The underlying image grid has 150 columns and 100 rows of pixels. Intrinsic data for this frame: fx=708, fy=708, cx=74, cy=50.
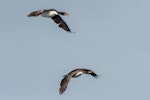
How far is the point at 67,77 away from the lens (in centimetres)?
11400

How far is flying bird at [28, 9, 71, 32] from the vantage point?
120481 millimetres

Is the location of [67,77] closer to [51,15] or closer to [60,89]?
[60,89]

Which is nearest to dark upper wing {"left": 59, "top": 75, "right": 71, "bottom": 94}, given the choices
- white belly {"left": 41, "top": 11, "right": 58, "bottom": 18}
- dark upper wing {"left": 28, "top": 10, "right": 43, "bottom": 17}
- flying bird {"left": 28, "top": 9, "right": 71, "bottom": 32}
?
dark upper wing {"left": 28, "top": 10, "right": 43, "bottom": 17}

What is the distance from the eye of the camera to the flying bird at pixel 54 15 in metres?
120

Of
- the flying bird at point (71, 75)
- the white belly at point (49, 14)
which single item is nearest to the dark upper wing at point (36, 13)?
the white belly at point (49, 14)

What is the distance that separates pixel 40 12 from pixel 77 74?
13.0m

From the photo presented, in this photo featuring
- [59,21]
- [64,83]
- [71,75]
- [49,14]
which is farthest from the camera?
[59,21]

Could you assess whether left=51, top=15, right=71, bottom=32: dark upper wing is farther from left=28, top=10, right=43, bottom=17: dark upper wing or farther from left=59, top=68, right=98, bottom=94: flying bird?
left=59, top=68, right=98, bottom=94: flying bird

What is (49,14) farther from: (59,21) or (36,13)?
(59,21)

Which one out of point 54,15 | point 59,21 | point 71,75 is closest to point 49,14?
point 54,15

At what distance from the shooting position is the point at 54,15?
127m

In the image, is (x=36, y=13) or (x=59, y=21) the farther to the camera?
(x=59, y=21)

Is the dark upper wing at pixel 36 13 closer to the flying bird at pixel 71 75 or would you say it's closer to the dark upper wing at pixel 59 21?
the flying bird at pixel 71 75

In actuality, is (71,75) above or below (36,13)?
below
